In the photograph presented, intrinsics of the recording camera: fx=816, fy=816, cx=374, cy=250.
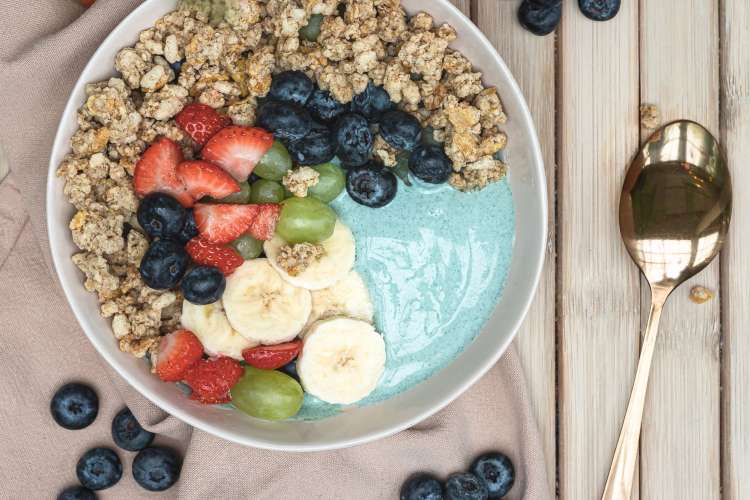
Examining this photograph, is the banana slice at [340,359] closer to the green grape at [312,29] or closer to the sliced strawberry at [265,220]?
the sliced strawberry at [265,220]

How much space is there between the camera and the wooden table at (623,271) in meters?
1.16

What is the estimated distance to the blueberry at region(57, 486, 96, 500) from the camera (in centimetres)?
120

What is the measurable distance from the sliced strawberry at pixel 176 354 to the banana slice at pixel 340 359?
142mm

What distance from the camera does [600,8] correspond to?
113cm

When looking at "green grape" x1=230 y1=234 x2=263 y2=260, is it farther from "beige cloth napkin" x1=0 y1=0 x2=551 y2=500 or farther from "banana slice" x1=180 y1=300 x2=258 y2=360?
"beige cloth napkin" x1=0 y1=0 x2=551 y2=500

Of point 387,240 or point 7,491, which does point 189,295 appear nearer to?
point 387,240

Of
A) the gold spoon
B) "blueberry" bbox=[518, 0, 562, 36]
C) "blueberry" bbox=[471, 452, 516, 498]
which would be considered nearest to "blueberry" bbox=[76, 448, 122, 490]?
"blueberry" bbox=[471, 452, 516, 498]

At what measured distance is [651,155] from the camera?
1144 mm

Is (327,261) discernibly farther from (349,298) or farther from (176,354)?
(176,354)

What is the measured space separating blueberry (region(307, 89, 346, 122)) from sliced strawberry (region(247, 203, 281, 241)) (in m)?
0.13

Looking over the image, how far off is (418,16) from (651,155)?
38 cm

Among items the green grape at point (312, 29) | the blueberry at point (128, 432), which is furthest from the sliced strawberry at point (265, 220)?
the blueberry at point (128, 432)

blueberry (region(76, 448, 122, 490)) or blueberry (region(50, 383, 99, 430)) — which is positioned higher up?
blueberry (region(50, 383, 99, 430))

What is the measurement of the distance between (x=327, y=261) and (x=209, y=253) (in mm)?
150
